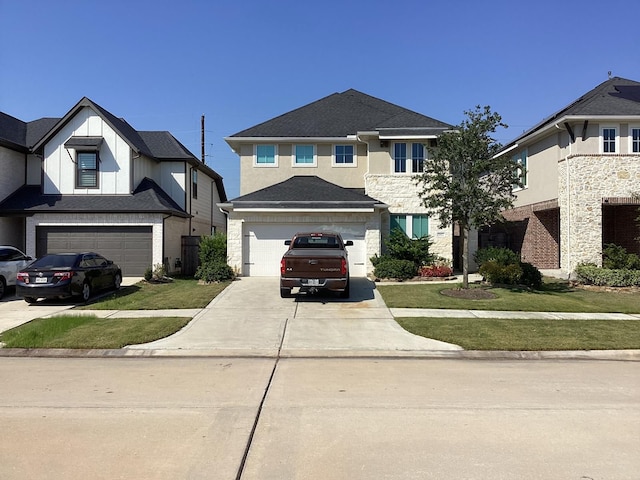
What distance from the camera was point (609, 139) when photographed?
1806cm

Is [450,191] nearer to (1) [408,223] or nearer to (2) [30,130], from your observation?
(1) [408,223]

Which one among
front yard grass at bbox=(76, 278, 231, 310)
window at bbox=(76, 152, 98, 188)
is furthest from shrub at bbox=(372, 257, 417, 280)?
window at bbox=(76, 152, 98, 188)

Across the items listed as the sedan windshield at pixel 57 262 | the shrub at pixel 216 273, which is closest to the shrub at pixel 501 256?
the shrub at pixel 216 273

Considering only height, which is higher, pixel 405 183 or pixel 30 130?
pixel 30 130

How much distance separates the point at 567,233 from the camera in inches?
719

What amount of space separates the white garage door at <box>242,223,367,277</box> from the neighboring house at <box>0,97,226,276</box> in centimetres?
414

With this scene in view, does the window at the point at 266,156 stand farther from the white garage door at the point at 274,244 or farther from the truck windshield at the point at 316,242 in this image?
the truck windshield at the point at 316,242

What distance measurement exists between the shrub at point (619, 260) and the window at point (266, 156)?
1491 cm

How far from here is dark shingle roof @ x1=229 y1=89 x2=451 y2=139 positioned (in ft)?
69.2

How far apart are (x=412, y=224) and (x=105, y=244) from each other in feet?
44.3

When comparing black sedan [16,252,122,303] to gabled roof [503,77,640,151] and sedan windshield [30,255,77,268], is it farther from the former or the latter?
gabled roof [503,77,640,151]

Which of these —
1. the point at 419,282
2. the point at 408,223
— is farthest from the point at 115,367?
the point at 408,223

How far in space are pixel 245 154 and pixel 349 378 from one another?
689 inches

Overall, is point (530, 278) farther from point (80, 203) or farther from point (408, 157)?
point (80, 203)
